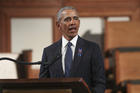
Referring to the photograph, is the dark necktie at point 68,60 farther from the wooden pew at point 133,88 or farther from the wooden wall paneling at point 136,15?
the wooden wall paneling at point 136,15

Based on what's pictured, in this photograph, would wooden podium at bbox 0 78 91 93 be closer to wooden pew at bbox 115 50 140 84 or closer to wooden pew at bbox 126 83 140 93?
wooden pew at bbox 126 83 140 93

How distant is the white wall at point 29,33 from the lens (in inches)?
77.8

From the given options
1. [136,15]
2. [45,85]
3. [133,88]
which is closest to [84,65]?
[45,85]

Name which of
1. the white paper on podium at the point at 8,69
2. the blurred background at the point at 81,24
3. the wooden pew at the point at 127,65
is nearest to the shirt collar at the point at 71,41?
the white paper on podium at the point at 8,69

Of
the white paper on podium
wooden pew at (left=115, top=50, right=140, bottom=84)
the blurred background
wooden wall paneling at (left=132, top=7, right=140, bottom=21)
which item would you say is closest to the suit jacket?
the white paper on podium

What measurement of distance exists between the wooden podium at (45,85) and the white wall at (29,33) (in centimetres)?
148

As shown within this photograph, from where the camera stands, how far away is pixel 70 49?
68 cm

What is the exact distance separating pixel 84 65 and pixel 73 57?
36 mm

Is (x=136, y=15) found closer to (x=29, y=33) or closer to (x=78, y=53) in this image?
(x=29, y=33)

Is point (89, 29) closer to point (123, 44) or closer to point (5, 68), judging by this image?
point (123, 44)

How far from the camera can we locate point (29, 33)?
1982mm

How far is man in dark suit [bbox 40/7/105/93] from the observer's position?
66cm

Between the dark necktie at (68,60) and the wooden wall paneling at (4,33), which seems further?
the wooden wall paneling at (4,33)

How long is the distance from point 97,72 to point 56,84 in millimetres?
230
